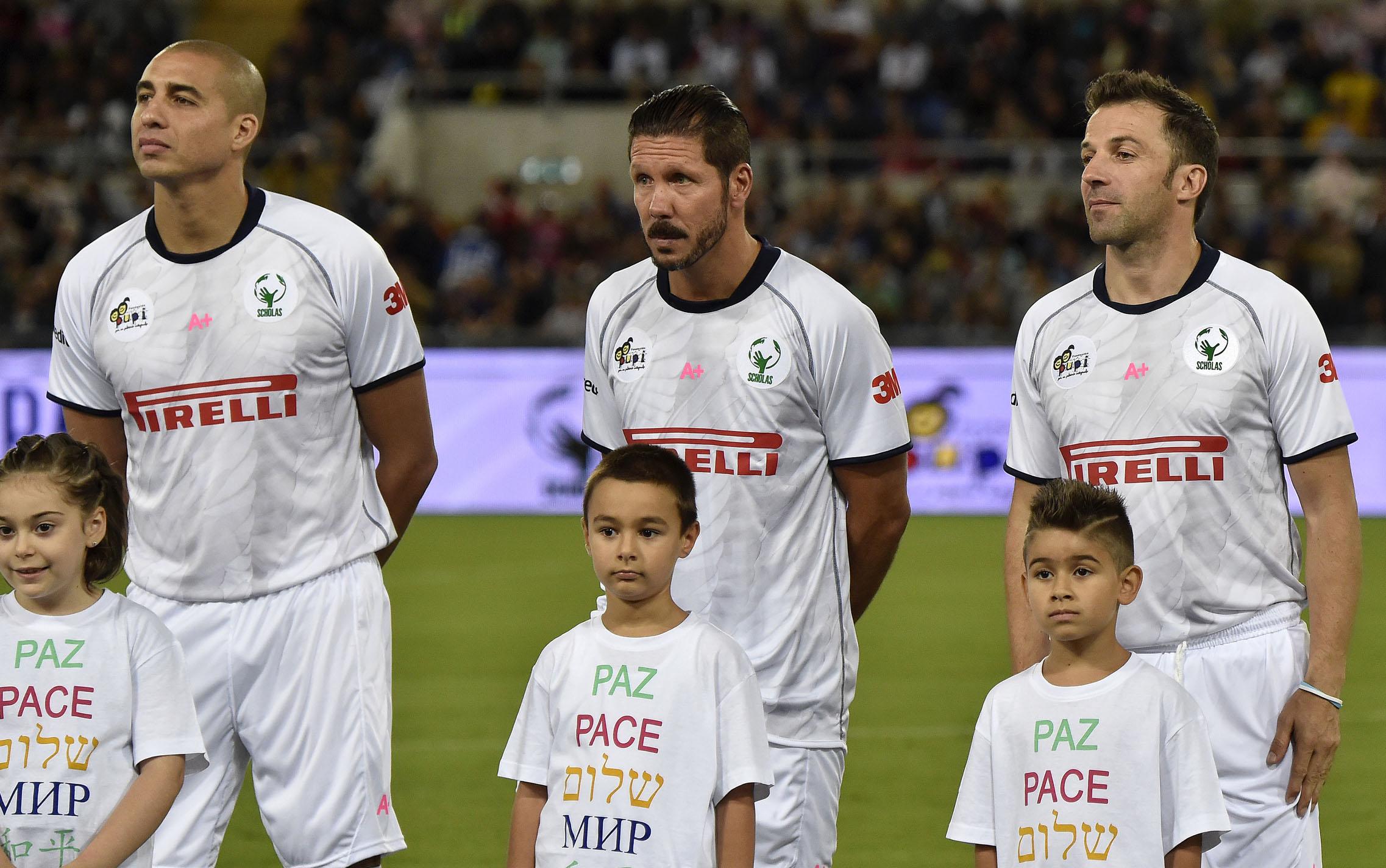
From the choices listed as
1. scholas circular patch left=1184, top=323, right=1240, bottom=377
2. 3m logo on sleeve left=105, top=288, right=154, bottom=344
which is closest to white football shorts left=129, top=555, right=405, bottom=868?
3m logo on sleeve left=105, top=288, right=154, bottom=344

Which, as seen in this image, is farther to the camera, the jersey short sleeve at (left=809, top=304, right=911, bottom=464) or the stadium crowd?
the stadium crowd

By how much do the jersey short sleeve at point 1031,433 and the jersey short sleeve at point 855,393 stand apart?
0.32m

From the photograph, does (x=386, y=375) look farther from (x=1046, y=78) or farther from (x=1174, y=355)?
(x=1046, y=78)

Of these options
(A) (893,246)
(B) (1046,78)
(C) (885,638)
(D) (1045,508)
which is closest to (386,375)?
(D) (1045,508)

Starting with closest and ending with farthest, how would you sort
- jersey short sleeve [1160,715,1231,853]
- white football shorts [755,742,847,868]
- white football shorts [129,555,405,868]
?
jersey short sleeve [1160,715,1231,853]
white football shorts [755,742,847,868]
white football shorts [129,555,405,868]

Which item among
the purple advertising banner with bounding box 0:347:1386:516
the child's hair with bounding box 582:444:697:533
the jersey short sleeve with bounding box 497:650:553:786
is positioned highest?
the purple advertising banner with bounding box 0:347:1386:516

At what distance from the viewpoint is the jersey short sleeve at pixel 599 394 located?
4.64 metres

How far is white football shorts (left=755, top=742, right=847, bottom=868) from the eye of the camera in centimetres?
438

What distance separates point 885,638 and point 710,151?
7022mm

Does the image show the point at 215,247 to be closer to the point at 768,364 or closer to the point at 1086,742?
the point at 768,364

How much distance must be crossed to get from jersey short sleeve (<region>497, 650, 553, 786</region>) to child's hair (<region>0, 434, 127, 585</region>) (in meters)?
0.96

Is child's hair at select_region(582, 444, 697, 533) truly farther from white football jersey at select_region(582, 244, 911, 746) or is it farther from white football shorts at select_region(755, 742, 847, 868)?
white football shorts at select_region(755, 742, 847, 868)

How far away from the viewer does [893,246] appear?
19.4 meters

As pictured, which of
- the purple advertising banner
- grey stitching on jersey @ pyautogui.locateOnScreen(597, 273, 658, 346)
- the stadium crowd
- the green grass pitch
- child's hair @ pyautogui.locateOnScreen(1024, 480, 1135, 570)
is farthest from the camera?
the stadium crowd
